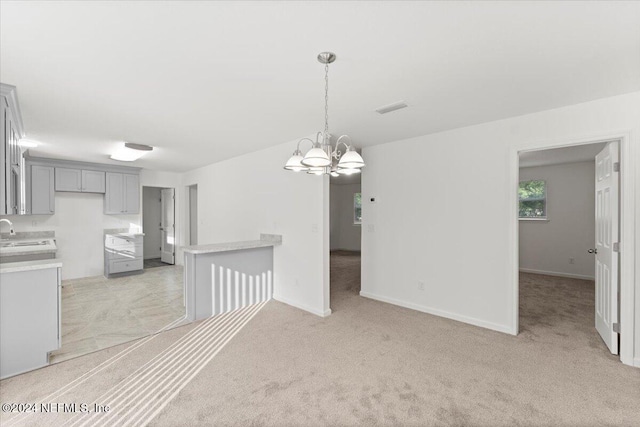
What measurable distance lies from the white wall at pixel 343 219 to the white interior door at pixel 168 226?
516cm

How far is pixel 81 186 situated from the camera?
232 inches

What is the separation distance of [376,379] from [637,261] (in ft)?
8.46

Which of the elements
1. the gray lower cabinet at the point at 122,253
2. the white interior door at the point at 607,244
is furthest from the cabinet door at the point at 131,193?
the white interior door at the point at 607,244

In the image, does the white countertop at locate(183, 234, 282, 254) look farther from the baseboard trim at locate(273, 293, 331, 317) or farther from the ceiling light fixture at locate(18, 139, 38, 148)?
the ceiling light fixture at locate(18, 139, 38, 148)

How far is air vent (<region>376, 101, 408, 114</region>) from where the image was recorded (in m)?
2.82

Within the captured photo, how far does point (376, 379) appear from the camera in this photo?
93.0 inches

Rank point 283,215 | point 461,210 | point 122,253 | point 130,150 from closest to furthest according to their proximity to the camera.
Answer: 1. point 461,210
2. point 283,215
3. point 130,150
4. point 122,253

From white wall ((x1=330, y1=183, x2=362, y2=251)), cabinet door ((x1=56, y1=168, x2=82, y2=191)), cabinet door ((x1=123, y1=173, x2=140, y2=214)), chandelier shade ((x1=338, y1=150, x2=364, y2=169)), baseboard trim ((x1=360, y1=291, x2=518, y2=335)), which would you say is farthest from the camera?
white wall ((x1=330, y1=183, x2=362, y2=251))

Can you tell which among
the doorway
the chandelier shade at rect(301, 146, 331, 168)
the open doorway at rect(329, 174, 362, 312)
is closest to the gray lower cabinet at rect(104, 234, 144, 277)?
the doorway

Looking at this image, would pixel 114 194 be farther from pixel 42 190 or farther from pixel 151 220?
pixel 151 220

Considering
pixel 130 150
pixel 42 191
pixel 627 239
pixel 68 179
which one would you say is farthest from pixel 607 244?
pixel 42 191

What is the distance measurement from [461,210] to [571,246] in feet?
14.4

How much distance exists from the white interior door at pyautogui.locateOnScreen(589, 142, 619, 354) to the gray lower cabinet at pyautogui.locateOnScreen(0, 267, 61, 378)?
5.27m

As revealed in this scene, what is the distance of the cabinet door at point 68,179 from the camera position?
18.6 ft
